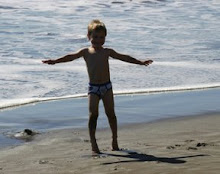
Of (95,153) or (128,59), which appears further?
(128,59)

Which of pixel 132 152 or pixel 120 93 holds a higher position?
pixel 132 152

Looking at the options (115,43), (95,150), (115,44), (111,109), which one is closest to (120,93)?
(111,109)

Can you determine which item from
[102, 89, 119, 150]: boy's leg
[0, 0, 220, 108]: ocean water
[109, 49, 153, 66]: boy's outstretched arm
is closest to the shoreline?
[0, 0, 220, 108]: ocean water

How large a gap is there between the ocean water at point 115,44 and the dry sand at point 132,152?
3.93 ft

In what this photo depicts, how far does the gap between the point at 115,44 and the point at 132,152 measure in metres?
9.56

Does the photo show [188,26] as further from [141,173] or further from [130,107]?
[141,173]

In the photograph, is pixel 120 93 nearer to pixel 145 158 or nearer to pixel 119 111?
pixel 119 111

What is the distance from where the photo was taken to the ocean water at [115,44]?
32.0ft

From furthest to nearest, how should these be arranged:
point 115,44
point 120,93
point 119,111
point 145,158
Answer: point 115,44
point 120,93
point 119,111
point 145,158

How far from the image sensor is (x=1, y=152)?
18.8ft

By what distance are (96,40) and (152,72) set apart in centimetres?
549

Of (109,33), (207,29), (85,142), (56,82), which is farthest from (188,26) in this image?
(85,142)

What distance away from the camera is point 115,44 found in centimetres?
1488

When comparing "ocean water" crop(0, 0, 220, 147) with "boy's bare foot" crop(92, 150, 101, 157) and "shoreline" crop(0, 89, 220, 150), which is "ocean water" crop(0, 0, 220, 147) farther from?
"boy's bare foot" crop(92, 150, 101, 157)
